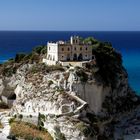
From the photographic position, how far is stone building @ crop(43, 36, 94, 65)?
5541 cm

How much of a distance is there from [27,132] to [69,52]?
1330 cm

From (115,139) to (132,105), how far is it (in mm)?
9534

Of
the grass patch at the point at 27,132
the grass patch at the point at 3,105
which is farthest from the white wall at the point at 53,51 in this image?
the grass patch at the point at 27,132

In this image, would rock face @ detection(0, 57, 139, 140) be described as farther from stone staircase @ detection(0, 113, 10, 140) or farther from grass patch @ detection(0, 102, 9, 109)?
grass patch @ detection(0, 102, 9, 109)

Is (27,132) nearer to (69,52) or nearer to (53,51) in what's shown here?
(53,51)

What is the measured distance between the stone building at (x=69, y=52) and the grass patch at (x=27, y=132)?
9.59m

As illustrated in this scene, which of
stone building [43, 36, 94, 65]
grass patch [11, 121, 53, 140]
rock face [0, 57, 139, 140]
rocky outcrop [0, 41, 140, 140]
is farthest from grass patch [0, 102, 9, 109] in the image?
grass patch [11, 121, 53, 140]

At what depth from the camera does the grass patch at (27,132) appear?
152 ft

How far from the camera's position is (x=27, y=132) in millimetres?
46906

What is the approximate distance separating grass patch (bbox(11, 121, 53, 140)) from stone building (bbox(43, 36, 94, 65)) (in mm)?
9593

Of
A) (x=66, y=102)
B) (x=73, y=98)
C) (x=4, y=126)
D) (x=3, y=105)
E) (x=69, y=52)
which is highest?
(x=69, y=52)

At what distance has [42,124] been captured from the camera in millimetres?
49031

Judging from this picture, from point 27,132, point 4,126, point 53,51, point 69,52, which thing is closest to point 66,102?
point 27,132

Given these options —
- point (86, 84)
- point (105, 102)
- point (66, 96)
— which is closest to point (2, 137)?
point (66, 96)
